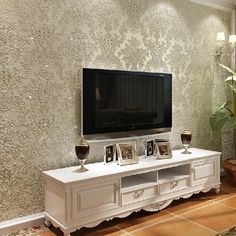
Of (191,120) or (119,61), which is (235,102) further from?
(119,61)

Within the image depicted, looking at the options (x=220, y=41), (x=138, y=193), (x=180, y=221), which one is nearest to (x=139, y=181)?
(x=138, y=193)

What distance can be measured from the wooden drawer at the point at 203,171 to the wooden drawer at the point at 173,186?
5.2 inches

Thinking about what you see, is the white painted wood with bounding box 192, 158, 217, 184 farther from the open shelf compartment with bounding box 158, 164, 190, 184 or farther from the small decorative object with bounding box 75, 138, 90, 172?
the small decorative object with bounding box 75, 138, 90, 172

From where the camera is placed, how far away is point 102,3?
3.17 metres

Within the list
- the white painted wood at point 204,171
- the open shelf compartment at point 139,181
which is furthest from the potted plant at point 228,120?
the open shelf compartment at point 139,181

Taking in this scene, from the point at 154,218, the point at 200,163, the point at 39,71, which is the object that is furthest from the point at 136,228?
the point at 39,71

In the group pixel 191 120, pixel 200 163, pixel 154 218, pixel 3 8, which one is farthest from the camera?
pixel 191 120

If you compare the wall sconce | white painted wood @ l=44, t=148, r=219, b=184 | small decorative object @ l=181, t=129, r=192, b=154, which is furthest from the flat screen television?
the wall sconce

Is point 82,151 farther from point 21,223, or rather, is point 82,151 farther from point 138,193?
point 21,223

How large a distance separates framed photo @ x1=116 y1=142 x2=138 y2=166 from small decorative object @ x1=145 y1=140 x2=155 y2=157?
1.06 feet

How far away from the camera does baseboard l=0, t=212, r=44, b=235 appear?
8.57ft

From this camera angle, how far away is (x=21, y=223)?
8.85ft

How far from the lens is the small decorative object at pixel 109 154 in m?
3.07

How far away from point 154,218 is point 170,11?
2521mm
